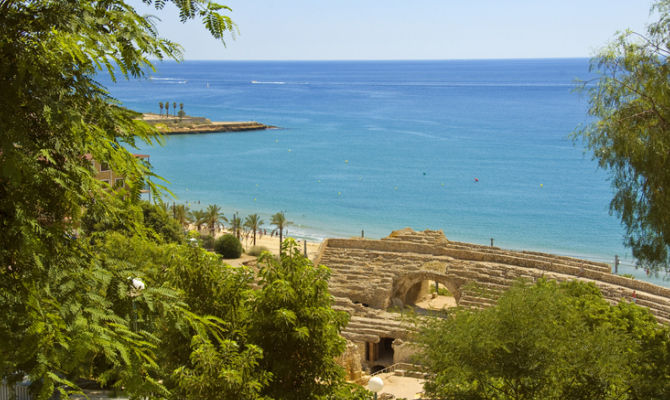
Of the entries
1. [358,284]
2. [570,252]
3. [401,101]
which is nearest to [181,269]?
[358,284]

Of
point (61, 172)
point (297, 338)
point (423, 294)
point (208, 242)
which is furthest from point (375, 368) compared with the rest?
point (61, 172)

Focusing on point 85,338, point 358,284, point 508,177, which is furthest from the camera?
point 508,177

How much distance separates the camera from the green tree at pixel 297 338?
1046 cm

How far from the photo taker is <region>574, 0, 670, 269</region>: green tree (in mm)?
12016

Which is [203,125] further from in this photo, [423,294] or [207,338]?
[207,338]

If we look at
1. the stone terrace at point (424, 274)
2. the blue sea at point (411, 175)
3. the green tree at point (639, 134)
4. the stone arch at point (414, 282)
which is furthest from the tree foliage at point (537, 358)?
the blue sea at point (411, 175)

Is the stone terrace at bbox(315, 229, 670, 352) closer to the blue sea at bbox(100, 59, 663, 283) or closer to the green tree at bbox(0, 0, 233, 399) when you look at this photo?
the blue sea at bbox(100, 59, 663, 283)

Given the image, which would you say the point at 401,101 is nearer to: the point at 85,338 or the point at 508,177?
→ the point at 508,177

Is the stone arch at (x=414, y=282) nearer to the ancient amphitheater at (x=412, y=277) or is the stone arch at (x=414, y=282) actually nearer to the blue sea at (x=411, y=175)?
the ancient amphitheater at (x=412, y=277)

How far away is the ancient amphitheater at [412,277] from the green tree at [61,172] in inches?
819

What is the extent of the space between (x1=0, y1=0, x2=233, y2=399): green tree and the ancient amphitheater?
20.8 metres

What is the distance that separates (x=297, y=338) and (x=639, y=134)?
24.1ft

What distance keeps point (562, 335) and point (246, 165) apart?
74.6 m

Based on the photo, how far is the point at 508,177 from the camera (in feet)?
258
